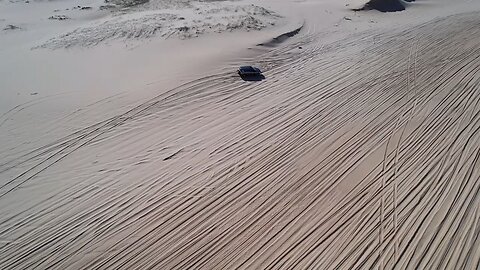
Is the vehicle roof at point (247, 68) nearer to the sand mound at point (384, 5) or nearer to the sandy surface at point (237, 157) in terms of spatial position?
the sandy surface at point (237, 157)

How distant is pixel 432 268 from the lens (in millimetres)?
8398

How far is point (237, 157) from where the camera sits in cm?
1202

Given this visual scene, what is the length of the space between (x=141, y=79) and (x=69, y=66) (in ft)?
14.4

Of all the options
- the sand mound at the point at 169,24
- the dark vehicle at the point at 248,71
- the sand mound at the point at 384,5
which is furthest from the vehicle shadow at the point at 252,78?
the sand mound at the point at 384,5

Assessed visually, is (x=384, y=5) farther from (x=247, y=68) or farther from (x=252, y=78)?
(x=252, y=78)

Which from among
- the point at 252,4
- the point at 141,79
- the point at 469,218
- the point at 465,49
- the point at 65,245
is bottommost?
the point at 65,245

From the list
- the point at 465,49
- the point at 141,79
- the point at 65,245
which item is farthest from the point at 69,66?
the point at 465,49

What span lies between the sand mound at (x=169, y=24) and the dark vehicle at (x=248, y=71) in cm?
559

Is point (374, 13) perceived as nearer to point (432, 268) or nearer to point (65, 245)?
point (432, 268)

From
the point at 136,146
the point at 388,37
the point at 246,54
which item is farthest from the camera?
the point at 388,37

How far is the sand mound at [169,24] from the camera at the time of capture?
20.8 m

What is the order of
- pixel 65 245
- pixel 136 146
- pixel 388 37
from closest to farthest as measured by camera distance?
pixel 65 245 → pixel 136 146 → pixel 388 37

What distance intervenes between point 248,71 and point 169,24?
26.9 ft

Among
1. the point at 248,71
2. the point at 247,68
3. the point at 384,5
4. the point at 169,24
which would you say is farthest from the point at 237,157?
the point at 384,5
